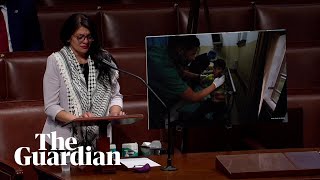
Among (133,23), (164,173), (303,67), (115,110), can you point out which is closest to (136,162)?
(164,173)

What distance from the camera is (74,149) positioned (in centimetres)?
127

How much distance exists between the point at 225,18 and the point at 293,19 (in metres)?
0.18

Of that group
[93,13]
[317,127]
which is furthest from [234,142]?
[93,13]

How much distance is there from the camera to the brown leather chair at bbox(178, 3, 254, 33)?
1.93 meters

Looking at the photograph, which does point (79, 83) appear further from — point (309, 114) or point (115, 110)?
point (309, 114)

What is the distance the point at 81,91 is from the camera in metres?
1.44

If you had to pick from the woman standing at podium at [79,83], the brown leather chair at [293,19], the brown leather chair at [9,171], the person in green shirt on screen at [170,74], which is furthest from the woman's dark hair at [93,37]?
the brown leather chair at [293,19]

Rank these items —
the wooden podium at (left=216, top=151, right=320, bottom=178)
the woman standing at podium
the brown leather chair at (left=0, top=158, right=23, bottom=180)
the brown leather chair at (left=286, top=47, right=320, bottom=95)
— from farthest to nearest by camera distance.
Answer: the brown leather chair at (left=286, top=47, right=320, bottom=95), the woman standing at podium, the brown leather chair at (left=0, top=158, right=23, bottom=180), the wooden podium at (left=216, top=151, right=320, bottom=178)

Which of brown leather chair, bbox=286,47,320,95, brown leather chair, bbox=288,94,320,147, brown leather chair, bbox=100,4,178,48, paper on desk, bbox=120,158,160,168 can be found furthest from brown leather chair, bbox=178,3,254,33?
paper on desk, bbox=120,158,160,168

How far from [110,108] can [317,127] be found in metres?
0.46

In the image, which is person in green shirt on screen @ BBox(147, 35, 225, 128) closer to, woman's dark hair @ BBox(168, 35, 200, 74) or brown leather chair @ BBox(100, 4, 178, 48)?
woman's dark hair @ BBox(168, 35, 200, 74)

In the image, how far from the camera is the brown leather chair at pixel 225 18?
1932 mm

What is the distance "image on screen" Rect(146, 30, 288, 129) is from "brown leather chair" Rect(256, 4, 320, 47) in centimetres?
54

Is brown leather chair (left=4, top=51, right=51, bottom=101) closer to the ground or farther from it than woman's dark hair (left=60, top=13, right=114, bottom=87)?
closer to the ground
